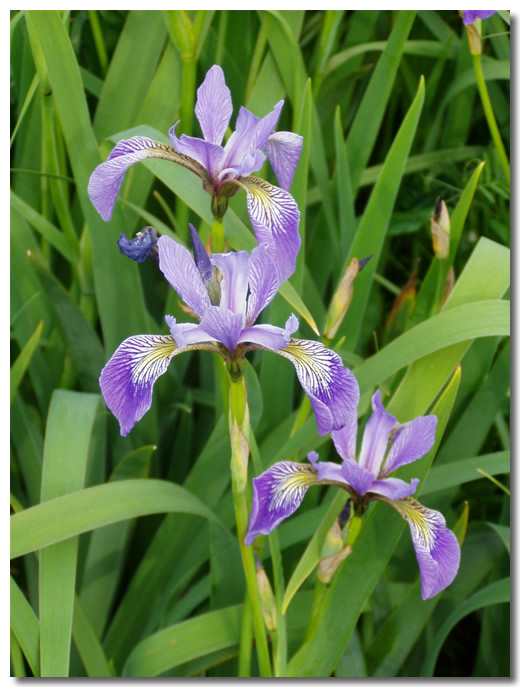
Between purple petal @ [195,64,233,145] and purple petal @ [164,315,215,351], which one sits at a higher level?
purple petal @ [195,64,233,145]

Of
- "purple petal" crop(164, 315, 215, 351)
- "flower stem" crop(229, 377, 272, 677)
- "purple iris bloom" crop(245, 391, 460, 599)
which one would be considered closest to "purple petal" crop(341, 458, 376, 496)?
"purple iris bloom" crop(245, 391, 460, 599)

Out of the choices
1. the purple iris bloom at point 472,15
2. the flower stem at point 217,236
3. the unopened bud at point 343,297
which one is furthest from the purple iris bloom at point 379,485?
the purple iris bloom at point 472,15

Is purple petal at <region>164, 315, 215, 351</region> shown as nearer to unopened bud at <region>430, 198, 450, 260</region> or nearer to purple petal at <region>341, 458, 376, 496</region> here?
purple petal at <region>341, 458, 376, 496</region>

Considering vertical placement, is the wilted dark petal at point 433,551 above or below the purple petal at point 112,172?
below

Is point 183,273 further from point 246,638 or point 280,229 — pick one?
point 246,638

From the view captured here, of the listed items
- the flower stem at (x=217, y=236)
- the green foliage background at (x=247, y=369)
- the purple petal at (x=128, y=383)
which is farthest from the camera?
the green foliage background at (x=247, y=369)

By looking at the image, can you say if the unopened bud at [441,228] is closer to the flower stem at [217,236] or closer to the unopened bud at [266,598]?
the flower stem at [217,236]

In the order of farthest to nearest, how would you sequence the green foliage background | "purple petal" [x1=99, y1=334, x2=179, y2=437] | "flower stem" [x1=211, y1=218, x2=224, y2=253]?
the green foliage background
"flower stem" [x1=211, y1=218, x2=224, y2=253]
"purple petal" [x1=99, y1=334, x2=179, y2=437]
